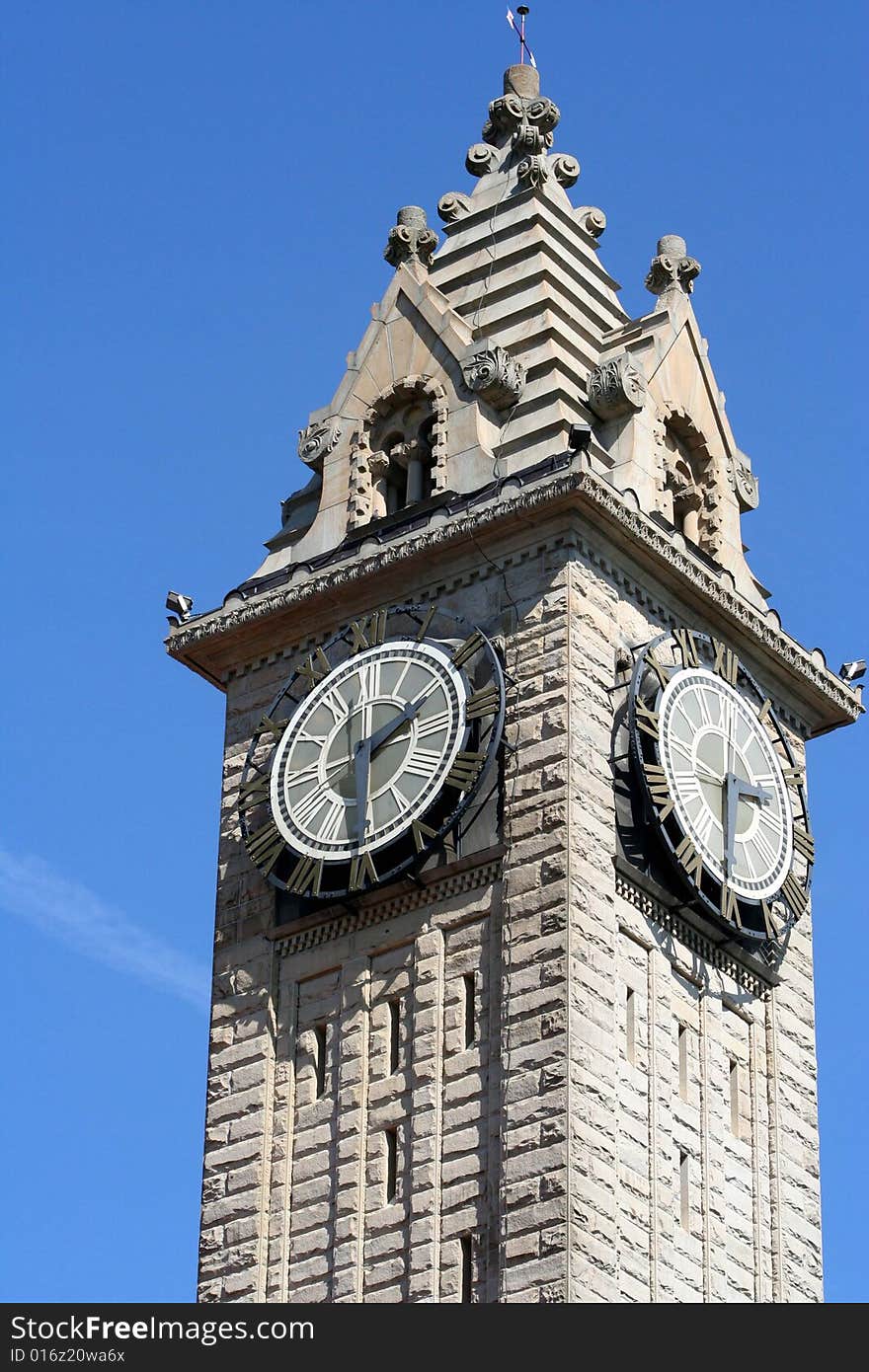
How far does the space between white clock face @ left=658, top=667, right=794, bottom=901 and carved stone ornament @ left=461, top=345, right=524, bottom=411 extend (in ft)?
17.6

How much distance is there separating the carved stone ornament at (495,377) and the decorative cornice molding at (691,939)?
28.2ft

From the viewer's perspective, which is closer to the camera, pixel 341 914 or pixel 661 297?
pixel 341 914

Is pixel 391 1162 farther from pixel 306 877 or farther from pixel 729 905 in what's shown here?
pixel 729 905

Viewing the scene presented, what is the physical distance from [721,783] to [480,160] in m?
13.1

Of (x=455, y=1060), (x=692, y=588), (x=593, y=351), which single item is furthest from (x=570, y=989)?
(x=593, y=351)

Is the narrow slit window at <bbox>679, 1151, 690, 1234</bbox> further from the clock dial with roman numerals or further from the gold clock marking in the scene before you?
the gold clock marking

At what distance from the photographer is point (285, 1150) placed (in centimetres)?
6450

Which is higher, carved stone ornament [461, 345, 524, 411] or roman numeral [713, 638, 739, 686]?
carved stone ornament [461, 345, 524, 411]

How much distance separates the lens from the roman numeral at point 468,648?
65438 mm

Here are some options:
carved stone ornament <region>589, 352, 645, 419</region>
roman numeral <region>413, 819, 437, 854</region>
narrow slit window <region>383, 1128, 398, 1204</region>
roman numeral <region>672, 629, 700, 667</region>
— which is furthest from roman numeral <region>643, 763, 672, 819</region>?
carved stone ornament <region>589, 352, 645, 419</region>

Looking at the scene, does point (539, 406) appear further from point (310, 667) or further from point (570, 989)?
point (570, 989)

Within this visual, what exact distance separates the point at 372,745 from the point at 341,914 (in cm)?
250

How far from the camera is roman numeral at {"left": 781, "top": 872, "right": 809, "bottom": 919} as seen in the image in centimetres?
6725

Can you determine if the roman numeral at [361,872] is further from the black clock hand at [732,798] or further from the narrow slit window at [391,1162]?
the black clock hand at [732,798]
